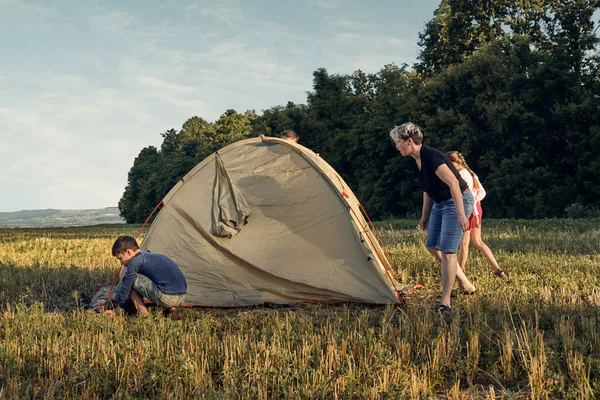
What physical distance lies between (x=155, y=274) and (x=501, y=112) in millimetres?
26928

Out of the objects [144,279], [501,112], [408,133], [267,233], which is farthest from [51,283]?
[501,112]

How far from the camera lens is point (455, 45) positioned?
38.0m

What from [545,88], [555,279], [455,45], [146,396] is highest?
[455,45]

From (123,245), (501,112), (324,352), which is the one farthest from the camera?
(501,112)

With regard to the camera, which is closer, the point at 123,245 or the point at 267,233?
the point at 123,245

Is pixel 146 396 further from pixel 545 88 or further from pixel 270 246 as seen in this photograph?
pixel 545 88

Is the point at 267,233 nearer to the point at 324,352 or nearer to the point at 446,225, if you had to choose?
the point at 446,225

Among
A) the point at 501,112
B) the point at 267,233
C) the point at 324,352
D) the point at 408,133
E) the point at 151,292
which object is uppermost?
the point at 501,112

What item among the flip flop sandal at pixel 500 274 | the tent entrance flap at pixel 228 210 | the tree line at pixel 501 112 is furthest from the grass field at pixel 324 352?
the tree line at pixel 501 112

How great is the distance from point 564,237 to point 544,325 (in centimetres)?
895

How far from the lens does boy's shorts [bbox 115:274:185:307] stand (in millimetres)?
6582

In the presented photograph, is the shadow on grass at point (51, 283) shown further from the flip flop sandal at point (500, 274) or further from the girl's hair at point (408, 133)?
the flip flop sandal at point (500, 274)

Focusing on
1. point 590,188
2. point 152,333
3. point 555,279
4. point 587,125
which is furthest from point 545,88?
point 152,333

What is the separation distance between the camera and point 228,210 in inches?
313
